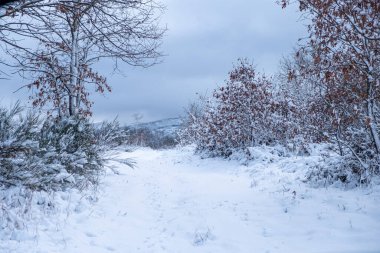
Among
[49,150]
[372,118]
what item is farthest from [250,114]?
[49,150]

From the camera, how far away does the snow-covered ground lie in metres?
5.02

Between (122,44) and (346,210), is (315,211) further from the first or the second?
(122,44)

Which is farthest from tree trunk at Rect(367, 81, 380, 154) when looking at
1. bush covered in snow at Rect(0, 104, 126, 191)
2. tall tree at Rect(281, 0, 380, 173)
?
bush covered in snow at Rect(0, 104, 126, 191)

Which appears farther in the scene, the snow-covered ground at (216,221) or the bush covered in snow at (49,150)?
the bush covered in snow at (49,150)

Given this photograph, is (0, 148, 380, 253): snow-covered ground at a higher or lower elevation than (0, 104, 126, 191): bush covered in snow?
lower

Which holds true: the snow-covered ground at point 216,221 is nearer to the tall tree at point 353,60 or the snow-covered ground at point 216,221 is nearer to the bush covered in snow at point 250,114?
the tall tree at point 353,60

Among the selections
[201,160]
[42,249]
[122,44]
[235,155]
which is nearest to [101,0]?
[122,44]

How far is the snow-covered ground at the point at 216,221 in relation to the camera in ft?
16.5

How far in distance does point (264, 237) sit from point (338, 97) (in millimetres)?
4125

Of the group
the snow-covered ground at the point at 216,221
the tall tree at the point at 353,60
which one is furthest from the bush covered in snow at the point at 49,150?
the tall tree at the point at 353,60

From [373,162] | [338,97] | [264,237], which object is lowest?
[264,237]

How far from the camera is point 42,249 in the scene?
464cm

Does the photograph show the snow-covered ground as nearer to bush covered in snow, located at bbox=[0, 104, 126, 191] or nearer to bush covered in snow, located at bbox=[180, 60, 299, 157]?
bush covered in snow, located at bbox=[0, 104, 126, 191]

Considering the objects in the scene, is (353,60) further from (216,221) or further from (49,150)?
(49,150)
